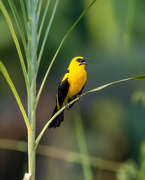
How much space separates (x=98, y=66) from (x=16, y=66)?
0.40m

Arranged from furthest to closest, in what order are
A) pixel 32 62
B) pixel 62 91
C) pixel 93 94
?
pixel 93 94
pixel 62 91
pixel 32 62

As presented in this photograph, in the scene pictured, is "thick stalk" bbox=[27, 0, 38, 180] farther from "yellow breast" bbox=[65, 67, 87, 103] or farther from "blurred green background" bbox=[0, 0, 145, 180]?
"blurred green background" bbox=[0, 0, 145, 180]

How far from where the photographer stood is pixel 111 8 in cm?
146

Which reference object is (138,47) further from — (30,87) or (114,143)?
(30,87)

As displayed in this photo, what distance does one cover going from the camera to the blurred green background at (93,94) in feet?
4.76

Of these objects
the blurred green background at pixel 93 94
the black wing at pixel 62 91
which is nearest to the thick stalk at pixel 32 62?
the black wing at pixel 62 91

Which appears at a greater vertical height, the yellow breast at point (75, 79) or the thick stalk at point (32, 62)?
the yellow breast at point (75, 79)

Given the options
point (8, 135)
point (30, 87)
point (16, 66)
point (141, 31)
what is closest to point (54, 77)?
point (16, 66)

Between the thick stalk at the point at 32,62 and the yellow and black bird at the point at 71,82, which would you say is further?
the yellow and black bird at the point at 71,82

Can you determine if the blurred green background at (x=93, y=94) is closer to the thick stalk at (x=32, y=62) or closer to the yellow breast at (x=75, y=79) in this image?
the yellow breast at (x=75, y=79)

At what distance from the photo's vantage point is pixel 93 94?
1.59 metres

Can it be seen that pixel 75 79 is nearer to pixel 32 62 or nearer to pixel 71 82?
pixel 71 82

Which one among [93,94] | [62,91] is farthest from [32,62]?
[93,94]

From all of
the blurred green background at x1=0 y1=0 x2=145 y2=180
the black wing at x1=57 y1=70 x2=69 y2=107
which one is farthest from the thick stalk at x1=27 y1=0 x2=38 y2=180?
the blurred green background at x1=0 y1=0 x2=145 y2=180
